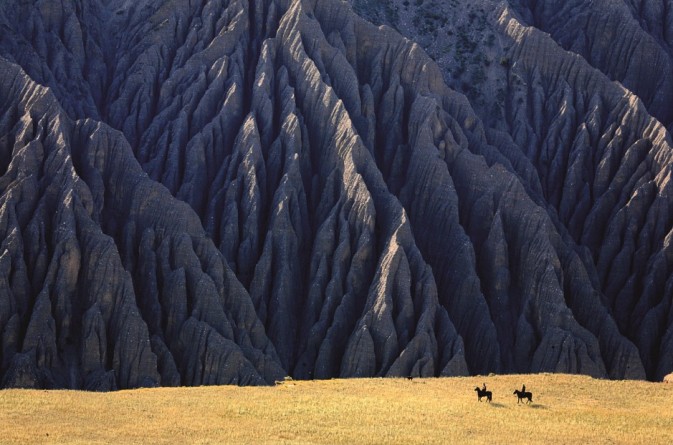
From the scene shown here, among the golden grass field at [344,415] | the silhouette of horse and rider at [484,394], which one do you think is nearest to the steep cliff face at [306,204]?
the golden grass field at [344,415]

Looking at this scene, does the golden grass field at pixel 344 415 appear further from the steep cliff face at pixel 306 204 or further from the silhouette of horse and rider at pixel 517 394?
the steep cliff face at pixel 306 204

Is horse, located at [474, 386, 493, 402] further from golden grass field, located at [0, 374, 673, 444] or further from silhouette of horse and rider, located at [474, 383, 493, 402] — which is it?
golden grass field, located at [0, 374, 673, 444]

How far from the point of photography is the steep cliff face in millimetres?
72750

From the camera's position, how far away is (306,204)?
86125mm

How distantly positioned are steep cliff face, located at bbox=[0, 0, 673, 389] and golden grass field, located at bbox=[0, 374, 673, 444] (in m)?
17.1

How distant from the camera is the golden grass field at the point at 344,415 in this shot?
151ft

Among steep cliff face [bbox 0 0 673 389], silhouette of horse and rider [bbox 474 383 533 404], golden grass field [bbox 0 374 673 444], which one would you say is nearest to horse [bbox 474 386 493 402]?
silhouette of horse and rider [bbox 474 383 533 404]

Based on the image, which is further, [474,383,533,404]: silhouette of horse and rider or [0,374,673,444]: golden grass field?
[474,383,533,404]: silhouette of horse and rider

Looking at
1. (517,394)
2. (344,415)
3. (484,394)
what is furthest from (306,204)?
(344,415)

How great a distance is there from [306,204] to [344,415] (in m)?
37.6

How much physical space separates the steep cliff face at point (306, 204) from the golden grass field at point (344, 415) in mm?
17057

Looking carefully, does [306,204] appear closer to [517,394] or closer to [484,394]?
[484,394]

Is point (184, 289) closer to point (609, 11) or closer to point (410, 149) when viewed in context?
point (410, 149)

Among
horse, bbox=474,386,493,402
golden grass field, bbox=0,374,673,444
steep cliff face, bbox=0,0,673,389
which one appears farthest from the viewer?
steep cliff face, bbox=0,0,673,389
